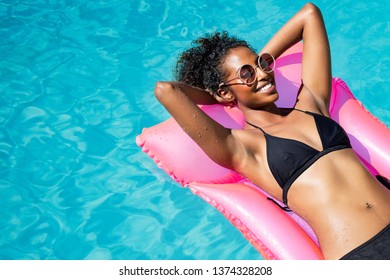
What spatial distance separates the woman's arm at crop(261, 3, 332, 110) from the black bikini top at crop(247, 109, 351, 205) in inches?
13.9

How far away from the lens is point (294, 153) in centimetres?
297

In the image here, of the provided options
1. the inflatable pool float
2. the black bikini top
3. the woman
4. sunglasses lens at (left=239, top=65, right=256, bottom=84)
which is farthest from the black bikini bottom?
sunglasses lens at (left=239, top=65, right=256, bottom=84)

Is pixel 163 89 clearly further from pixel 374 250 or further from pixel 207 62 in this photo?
pixel 374 250

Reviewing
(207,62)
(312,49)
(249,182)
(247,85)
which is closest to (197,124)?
(247,85)

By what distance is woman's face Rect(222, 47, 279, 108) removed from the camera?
308 cm

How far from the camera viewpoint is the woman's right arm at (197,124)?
291cm

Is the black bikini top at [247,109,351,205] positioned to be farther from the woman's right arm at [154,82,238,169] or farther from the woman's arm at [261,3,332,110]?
the woman's arm at [261,3,332,110]

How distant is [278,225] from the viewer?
315cm

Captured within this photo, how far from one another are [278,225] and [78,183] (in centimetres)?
186

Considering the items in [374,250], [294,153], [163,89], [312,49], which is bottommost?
[374,250]

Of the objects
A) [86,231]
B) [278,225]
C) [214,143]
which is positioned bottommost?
[86,231]

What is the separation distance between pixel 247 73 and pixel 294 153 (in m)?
0.54
